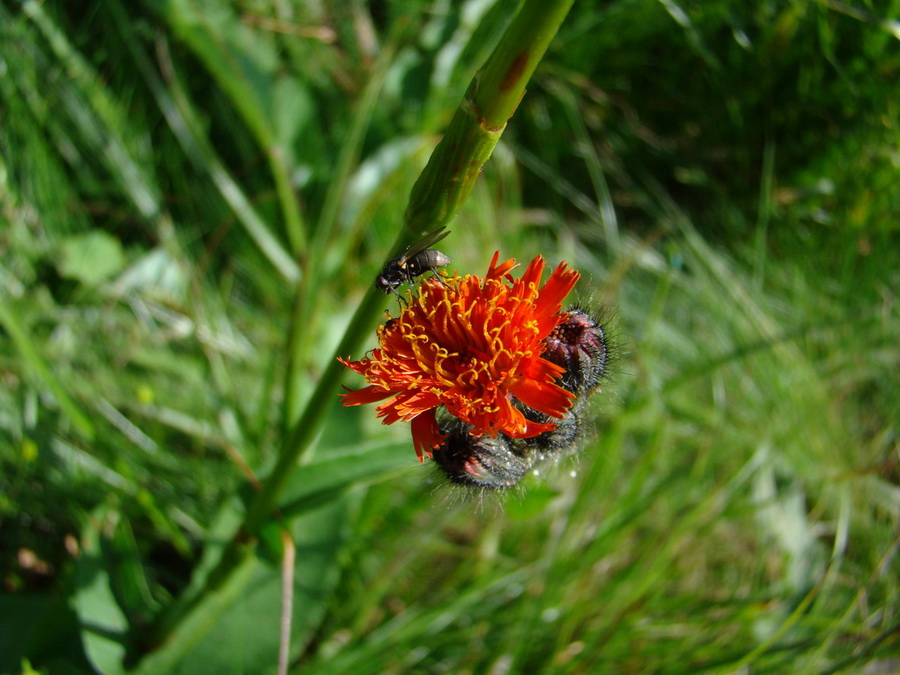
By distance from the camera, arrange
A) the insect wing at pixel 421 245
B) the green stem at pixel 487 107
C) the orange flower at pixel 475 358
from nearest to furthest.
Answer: the green stem at pixel 487 107 < the insect wing at pixel 421 245 < the orange flower at pixel 475 358

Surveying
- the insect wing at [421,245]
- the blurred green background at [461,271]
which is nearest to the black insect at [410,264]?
the insect wing at [421,245]

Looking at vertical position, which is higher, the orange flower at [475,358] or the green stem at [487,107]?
the green stem at [487,107]

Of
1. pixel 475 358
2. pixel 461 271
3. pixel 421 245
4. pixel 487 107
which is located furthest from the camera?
pixel 461 271

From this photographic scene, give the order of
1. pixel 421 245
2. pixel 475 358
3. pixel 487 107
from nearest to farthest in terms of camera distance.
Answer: pixel 487 107, pixel 421 245, pixel 475 358

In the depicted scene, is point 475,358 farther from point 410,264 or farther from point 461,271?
point 461,271

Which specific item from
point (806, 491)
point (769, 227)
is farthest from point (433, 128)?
point (806, 491)

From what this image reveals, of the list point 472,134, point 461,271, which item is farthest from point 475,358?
point 461,271

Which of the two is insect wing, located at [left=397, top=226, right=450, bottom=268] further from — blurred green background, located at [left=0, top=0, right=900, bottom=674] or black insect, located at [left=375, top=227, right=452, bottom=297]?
blurred green background, located at [left=0, top=0, right=900, bottom=674]

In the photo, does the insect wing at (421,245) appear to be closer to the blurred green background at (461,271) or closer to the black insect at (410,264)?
the black insect at (410,264)
